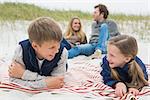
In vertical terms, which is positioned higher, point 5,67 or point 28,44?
point 28,44

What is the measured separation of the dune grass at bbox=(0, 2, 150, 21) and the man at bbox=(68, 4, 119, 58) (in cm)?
474

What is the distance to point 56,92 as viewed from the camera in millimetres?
2594

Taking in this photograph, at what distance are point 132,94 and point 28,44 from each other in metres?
0.78

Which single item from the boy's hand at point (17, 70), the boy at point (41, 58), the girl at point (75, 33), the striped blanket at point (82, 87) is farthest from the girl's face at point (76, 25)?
the boy's hand at point (17, 70)

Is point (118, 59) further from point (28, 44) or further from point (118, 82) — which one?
point (28, 44)

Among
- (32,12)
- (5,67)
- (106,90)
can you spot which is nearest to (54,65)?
(106,90)

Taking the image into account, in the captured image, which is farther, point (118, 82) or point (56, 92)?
point (118, 82)

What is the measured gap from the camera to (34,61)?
2.88 metres

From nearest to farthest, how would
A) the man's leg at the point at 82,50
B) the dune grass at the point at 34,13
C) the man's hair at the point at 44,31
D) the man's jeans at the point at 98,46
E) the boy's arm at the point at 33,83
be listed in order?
1. the man's hair at the point at 44,31
2. the boy's arm at the point at 33,83
3. the man's leg at the point at 82,50
4. the man's jeans at the point at 98,46
5. the dune grass at the point at 34,13

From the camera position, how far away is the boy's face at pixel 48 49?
2703 mm

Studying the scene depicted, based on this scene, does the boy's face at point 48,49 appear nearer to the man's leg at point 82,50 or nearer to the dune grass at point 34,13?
the man's leg at point 82,50

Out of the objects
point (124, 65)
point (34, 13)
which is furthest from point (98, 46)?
point (34, 13)

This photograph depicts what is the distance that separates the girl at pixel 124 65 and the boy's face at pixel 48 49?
1.28 feet

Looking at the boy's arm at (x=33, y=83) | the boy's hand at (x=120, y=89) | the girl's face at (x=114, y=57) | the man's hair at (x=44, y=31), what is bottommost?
the boy's hand at (x=120, y=89)
